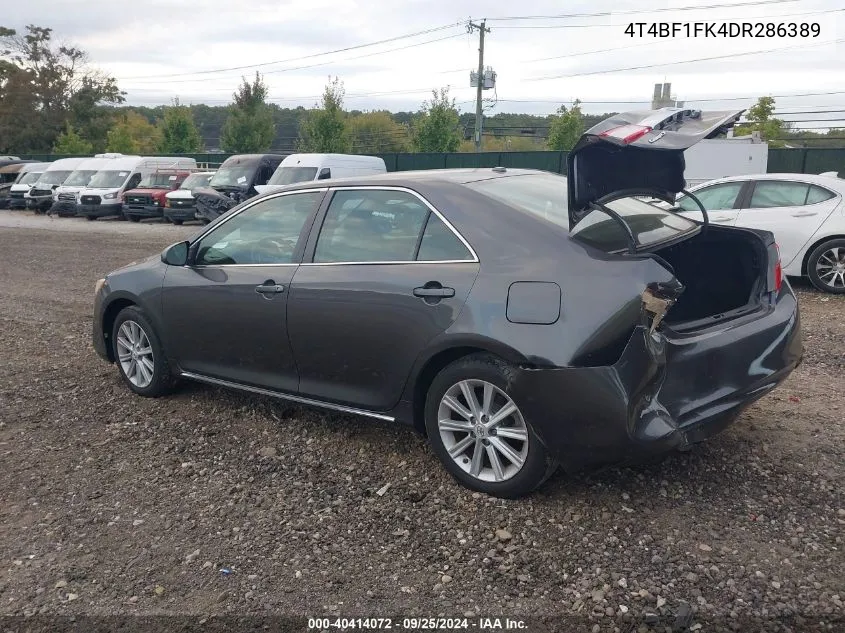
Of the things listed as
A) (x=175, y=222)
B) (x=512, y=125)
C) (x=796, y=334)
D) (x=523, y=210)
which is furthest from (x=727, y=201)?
(x=512, y=125)

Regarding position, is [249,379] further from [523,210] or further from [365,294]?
[523,210]

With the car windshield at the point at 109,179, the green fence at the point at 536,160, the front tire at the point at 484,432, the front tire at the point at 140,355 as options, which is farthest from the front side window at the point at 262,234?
the car windshield at the point at 109,179

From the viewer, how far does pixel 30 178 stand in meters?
31.3

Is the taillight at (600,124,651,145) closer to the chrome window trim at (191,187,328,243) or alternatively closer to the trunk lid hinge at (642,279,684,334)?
the trunk lid hinge at (642,279,684,334)

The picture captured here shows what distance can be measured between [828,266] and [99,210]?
22.5 m

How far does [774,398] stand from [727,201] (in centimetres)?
517

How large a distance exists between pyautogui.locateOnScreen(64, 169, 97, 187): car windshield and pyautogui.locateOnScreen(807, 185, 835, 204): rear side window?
79.2 ft

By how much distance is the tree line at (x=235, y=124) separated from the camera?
130 ft

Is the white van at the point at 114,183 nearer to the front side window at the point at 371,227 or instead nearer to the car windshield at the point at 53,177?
the car windshield at the point at 53,177

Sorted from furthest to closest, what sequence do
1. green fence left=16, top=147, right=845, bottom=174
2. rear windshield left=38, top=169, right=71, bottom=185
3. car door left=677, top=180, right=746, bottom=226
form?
1. rear windshield left=38, top=169, right=71, bottom=185
2. green fence left=16, top=147, right=845, bottom=174
3. car door left=677, top=180, right=746, bottom=226

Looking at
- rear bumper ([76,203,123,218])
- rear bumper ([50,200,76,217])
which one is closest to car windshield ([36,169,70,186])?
rear bumper ([50,200,76,217])

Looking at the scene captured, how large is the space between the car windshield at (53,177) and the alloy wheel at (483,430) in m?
28.8

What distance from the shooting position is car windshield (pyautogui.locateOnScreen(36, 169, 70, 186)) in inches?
1142

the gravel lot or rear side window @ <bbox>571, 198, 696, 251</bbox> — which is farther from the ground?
rear side window @ <bbox>571, 198, 696, 251</bbox>
